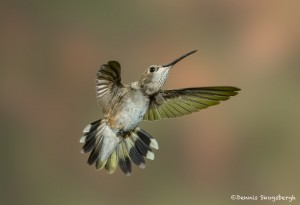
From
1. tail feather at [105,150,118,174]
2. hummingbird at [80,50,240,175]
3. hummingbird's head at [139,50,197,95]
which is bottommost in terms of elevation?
tail feather at [105,150,118,174]

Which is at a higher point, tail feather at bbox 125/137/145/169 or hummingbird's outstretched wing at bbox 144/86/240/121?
hummingbird's outstretched wing at bbox 144/86/240/121

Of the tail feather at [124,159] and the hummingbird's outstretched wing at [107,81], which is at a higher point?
the hummingbird's outstretched wing at [107,81]

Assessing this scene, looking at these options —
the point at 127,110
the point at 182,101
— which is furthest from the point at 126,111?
the point at 182,101

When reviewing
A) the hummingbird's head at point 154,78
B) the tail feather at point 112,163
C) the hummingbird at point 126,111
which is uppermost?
the hummingbird's head at point 154,78

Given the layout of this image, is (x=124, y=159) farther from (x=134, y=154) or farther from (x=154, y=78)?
(x=154, y=78)

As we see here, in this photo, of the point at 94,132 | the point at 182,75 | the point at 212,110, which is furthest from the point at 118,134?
the point at 212,110
